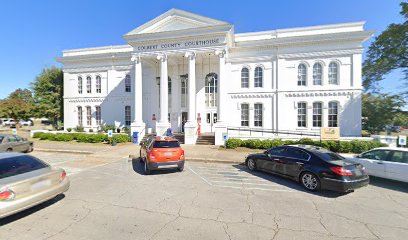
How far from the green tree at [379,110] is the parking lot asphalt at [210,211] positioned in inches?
647

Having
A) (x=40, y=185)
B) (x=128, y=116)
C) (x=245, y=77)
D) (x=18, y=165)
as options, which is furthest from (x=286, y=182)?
(x=128, y=116)

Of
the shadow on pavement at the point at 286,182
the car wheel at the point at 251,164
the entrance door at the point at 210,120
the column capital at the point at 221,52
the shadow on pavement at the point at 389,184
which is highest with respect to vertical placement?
the column capital at the point at 221,52

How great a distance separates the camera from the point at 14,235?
3.74m

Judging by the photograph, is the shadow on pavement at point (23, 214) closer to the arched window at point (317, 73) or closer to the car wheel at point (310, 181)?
the car wheel at point (310, 181)

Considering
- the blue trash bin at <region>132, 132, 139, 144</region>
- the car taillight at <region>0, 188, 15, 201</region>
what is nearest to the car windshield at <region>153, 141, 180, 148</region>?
the car taillight at <region>0, 188, 15, 201</region>

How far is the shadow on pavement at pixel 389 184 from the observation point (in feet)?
22.2

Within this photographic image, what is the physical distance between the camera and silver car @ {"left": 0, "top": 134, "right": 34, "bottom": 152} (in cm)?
1176

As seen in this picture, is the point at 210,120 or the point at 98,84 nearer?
the point at 210,120

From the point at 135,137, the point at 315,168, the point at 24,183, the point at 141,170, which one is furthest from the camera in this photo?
the point at 135,137

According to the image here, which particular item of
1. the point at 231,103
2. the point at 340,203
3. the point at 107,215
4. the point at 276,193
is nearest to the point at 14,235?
the point at 107,215

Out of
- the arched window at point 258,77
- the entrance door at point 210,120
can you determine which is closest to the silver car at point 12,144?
the entrance door at point 210,120

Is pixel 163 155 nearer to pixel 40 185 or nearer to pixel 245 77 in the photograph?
pixel 40 185

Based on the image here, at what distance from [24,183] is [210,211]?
4.30m

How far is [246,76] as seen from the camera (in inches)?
795
